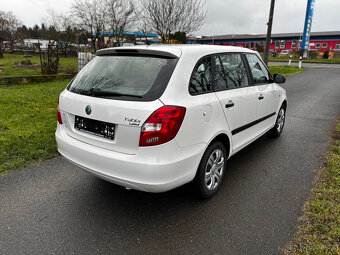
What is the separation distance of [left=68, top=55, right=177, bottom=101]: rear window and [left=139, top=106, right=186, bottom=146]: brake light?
0.17 meters

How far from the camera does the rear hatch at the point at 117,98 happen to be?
2.35 metres

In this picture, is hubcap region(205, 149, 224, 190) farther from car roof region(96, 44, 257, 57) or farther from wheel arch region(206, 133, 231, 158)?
car roof region(96, 44, 257, 57)

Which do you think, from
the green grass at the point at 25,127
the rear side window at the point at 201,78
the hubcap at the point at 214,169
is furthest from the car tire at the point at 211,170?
the green grass at the point at 25,127

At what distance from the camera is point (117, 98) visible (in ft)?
8.09

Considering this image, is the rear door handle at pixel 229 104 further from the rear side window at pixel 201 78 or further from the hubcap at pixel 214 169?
the hubcap at pixel 214 169

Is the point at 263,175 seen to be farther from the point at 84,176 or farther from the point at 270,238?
the point at 84,176

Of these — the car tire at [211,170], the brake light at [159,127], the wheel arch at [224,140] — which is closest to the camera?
the brake light at [159,127]

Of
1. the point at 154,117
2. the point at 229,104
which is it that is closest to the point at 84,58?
the point at 229,104

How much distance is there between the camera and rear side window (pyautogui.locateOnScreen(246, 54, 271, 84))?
12.8 feet

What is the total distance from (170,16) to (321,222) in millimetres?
13504

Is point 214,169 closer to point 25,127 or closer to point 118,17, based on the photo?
point 25,127

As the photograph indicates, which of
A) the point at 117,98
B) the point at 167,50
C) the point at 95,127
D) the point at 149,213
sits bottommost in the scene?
the point at 149,213

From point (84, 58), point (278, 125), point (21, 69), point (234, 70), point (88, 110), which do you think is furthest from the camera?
point (21, 69)

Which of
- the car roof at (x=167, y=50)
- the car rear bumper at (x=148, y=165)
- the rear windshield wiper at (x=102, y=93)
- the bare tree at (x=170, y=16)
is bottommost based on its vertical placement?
the car rear bumper at (x=148, y=165)
